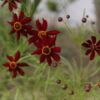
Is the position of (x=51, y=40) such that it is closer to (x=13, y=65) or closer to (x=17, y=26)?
(x=17, y=26)

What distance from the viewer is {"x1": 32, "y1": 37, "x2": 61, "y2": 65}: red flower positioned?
0.85 metres

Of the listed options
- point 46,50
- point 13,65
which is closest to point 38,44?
point 46,50

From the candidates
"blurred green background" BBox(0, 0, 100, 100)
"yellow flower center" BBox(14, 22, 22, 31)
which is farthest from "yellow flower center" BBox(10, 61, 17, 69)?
"yellow flower center" BBox(14, 22, 22, 31)

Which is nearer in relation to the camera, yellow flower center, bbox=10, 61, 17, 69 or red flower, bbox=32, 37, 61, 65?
red flower, bbox=32, 37, 61, 65

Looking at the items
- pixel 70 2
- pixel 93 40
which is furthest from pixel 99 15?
pixel 93 40

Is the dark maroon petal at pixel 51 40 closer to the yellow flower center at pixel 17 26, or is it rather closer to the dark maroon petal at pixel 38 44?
the dark maroon petal at pixel 38 44

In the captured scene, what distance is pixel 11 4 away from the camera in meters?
0.99

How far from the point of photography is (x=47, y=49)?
87 cm

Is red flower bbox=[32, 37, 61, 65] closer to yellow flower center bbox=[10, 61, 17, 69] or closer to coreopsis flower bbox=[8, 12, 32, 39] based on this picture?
coreopsis flower bbox=[8, 12, 32, 39]

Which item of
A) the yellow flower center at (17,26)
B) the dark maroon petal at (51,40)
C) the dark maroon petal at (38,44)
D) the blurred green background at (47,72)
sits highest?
the yellow flower center at (17,26)

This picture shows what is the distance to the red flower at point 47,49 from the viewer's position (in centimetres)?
85

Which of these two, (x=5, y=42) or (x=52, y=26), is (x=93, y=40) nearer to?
(x=5, y=42)

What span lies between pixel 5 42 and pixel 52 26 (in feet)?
14.5

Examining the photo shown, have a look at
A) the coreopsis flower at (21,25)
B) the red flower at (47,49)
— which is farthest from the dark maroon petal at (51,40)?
the coreopsis flower at (21,25)
